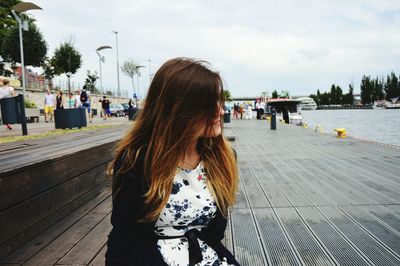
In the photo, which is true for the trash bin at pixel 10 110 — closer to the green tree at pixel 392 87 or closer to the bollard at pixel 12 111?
the bollard at pixel 12 111

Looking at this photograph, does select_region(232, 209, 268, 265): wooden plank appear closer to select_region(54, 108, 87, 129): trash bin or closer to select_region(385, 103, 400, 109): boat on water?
select_region(54, 108, 87, 129): trash bin

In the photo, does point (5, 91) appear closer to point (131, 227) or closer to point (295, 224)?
Answer: point (295, 224)

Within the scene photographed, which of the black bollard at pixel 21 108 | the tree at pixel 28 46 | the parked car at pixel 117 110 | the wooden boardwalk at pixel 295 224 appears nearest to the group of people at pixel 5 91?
the black bollard at pixel 21 108

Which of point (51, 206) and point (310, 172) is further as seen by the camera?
point (310, 172)

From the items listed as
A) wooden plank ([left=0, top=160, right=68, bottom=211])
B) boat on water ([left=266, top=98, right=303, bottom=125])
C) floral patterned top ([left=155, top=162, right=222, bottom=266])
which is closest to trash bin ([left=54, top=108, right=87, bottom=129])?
wooden plank ([left=0, top=160, right=68, bottom=211])

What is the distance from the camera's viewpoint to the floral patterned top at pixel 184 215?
1.39 meters

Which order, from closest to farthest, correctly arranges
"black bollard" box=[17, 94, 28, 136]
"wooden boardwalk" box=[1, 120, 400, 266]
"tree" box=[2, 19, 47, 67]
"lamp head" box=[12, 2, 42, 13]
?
"wooden boardwalk" box=[1, 120, 400, 266] → "black bollard" box=[17, 94, 28, 136] → "lamp head" box=[12, 2, 42, 13] → "tree" box=[2, 19, 47, 67]

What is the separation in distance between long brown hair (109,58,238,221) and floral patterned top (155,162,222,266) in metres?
0.05

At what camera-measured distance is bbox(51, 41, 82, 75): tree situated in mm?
40094

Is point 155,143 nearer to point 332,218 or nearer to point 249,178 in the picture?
point 332,218

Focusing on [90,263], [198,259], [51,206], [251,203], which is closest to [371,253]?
[251,203]

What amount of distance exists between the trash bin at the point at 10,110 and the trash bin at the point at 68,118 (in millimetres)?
1874

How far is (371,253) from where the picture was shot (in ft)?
8.80

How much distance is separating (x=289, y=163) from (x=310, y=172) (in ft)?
3.33
